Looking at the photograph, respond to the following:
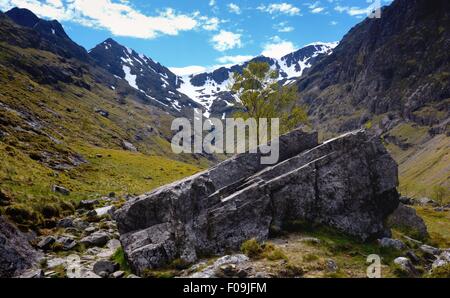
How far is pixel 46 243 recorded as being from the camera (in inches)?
1120

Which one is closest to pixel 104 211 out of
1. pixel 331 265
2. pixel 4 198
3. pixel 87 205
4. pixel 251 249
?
pixel 87 205

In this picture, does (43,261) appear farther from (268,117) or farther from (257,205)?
(268,117)

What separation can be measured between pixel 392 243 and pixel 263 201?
1076 cm

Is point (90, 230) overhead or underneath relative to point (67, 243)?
overhead

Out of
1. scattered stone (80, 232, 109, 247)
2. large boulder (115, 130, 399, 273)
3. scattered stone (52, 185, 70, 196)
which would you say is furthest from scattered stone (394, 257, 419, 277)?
scattered stone (52, 185, 70, 196)

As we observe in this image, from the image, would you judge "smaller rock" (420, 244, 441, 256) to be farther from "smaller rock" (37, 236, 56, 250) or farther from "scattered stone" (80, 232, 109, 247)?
"smaller rock" (37, 236, 56, 250)

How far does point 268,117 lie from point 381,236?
135 feet

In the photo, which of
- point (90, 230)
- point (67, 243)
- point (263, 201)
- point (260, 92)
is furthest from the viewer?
point (260, 92)

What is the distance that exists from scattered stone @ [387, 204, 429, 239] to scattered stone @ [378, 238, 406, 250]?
5.06 metres

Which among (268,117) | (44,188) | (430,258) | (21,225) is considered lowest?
(430,258)

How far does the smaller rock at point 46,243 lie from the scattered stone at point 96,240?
2260mm

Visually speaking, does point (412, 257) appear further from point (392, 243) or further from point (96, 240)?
point (96, 240)

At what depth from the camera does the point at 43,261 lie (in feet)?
84.6
